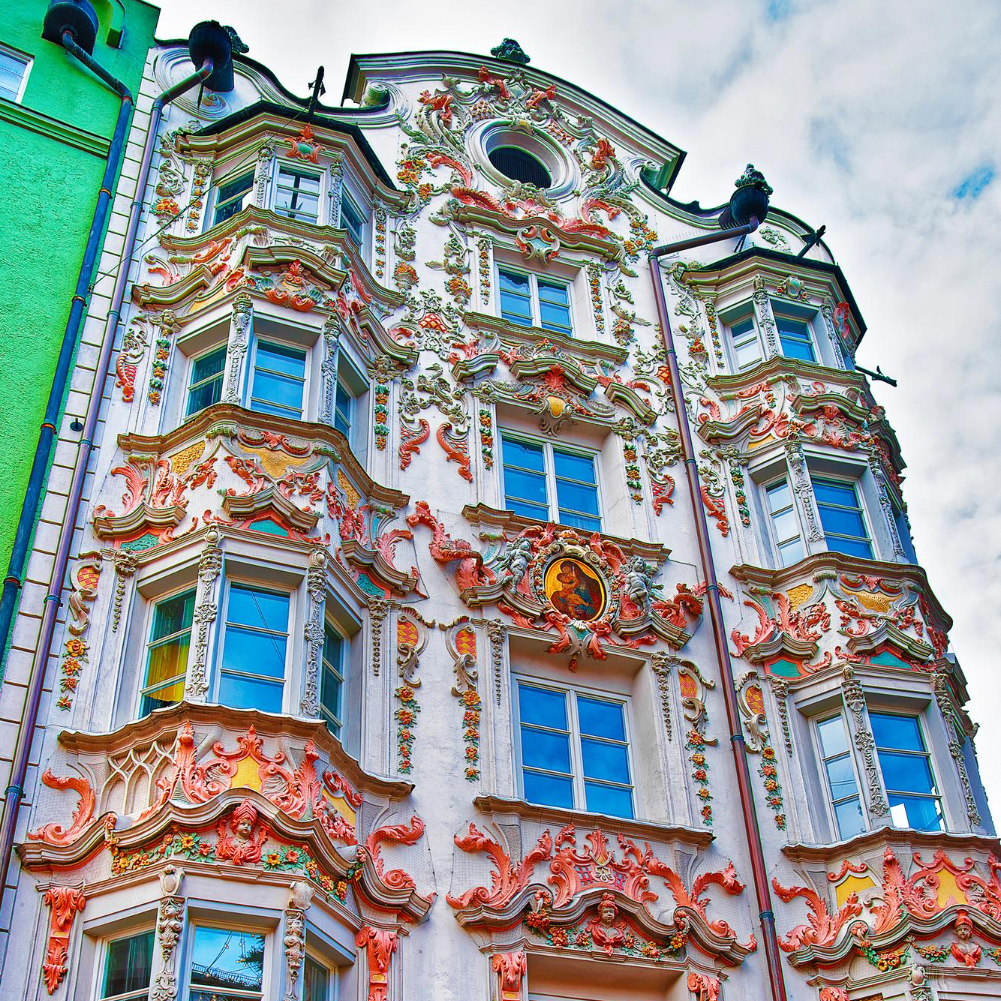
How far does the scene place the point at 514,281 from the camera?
24.7 metres

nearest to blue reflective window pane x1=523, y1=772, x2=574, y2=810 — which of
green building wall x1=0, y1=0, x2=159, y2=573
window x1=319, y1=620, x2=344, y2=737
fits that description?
window x1=319, y1=620, x2=344, y2=737

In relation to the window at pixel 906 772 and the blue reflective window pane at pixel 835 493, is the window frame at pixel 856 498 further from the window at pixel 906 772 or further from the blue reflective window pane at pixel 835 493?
the window at pixel 906 772

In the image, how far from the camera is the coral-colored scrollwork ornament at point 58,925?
13.4 m

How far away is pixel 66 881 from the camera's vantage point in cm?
1410

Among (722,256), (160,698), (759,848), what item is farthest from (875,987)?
(722,256)

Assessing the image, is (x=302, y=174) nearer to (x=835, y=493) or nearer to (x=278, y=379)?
(x=278, y=379)

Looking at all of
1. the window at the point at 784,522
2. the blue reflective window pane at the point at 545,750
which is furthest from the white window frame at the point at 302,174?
the blue reflective window pane at the point at 545,750

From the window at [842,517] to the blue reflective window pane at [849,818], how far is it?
4198mm

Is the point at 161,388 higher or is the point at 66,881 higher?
the point at 161,388

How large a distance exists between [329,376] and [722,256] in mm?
10824

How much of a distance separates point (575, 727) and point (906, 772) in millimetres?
4609

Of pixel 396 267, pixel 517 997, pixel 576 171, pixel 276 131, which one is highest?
pixel 576 171

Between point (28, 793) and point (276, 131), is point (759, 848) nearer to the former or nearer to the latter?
point (28, 793)

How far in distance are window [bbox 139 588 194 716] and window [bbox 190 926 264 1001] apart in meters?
2.99
